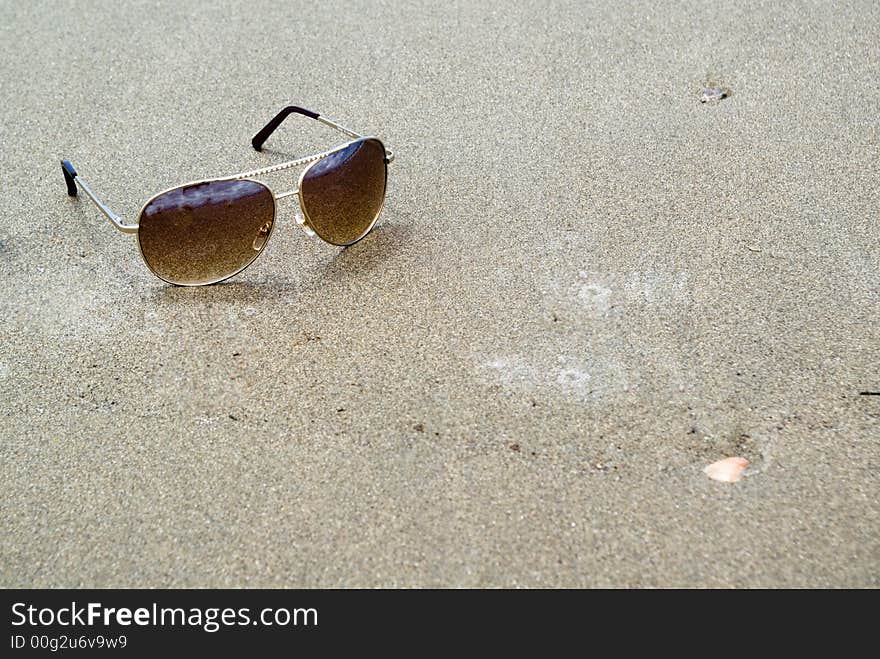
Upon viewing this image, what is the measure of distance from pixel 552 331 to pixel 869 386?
37 centimetres

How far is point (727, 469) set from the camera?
914 millimetres

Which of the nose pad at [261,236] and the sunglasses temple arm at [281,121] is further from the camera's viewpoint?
the sunglasses temple arm at [281,121]

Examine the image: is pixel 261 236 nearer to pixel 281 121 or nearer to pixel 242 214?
pixel 242 214

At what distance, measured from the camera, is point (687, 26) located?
1785 mm

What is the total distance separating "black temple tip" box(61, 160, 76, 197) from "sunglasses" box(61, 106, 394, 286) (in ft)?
0.40

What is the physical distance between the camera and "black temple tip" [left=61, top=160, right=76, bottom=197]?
137cm

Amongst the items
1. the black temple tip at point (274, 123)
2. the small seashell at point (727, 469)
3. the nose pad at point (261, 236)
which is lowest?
the small seashell at point (727, 469)

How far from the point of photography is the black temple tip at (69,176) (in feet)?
4.49

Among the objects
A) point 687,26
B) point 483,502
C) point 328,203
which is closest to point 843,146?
point 687,26

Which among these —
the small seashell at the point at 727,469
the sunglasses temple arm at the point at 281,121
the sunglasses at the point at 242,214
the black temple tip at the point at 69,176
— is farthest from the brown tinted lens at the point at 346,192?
the small seashell at the point at 727,469

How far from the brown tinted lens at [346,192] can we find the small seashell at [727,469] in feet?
2.00

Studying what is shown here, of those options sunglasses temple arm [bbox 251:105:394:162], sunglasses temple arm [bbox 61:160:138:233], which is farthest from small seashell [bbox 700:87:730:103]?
sunglasses temple arm [bbox 61:160:138:233]

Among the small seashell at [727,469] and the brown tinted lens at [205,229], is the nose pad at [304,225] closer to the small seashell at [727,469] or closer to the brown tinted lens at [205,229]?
the brown tinted lens at [205,229]

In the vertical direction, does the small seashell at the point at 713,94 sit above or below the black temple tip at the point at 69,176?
above
